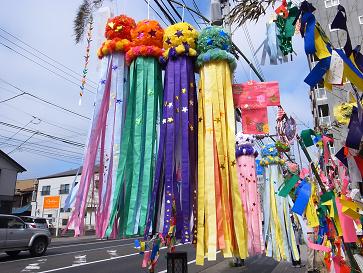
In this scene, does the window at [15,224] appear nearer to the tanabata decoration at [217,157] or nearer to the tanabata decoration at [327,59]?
the tanabata decoration at [217,157]

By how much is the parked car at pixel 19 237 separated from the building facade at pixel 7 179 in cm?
1349

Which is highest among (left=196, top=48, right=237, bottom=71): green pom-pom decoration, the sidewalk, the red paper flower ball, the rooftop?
the rooftop

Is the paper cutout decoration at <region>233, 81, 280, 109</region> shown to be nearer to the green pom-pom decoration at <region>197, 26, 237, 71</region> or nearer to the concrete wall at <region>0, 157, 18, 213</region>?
the green pom-pom decoration at <region>197, 26, 237, 71</region>

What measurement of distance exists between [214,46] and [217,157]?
0.88m

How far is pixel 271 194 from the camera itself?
6.58 meters

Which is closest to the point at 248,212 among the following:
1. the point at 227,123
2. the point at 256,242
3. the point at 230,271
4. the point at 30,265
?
the point at 256,242

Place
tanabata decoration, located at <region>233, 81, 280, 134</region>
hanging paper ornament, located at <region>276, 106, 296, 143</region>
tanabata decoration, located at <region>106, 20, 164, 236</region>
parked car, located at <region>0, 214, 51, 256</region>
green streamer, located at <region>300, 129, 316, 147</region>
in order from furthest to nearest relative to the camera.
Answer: parked car, located at <region>0, 214, 51, 256</region> < hanging paper ornament, located at <region>276, 106, 296, 143</region> < tanabata decoration, located at <region>233, 81, 280, 134</region> < tanabata decoration, located at <region>106, 20, 164, 236</region> < green streamer, located at <region>300, 129, 316, 147</region>

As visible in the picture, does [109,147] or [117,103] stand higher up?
[117,103]

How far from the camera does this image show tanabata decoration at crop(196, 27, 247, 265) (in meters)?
2.21

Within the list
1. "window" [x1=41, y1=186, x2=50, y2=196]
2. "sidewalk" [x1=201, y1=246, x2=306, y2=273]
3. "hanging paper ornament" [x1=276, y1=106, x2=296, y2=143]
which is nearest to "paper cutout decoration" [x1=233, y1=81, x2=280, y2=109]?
"hanging paper ornament" [x1=276, y1=106, x2=296, y2=143]

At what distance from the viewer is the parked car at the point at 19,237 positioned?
1155cm

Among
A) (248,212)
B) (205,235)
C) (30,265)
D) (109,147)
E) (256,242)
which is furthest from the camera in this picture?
(30,265)

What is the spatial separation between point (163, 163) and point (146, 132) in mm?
305

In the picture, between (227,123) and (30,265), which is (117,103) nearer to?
(227,123)
